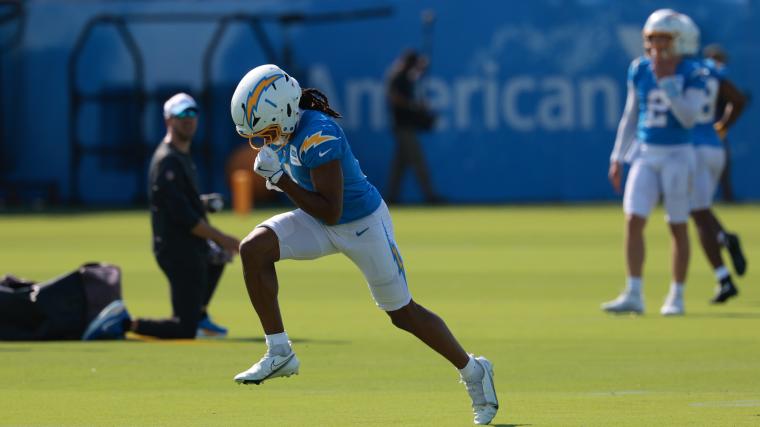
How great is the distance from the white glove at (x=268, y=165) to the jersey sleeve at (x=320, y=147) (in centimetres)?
17

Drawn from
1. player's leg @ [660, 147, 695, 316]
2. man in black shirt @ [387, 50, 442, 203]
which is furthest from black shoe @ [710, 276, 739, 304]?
man in black shirt @ [387, 50, 442, 203]

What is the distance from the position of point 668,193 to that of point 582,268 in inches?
193

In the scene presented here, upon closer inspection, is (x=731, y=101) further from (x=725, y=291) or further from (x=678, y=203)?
(x=678, y=203)

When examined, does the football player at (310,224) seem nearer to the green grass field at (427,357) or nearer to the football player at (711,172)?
the green grass field at (427,357)

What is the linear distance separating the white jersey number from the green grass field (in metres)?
1.59

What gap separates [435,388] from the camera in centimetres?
1040

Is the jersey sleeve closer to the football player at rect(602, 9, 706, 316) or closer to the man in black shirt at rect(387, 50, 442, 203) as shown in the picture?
the football player at rect(602, 9, 706, 316)

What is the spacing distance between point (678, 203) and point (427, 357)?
3.56 meters

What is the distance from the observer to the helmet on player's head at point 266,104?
8.95 metres

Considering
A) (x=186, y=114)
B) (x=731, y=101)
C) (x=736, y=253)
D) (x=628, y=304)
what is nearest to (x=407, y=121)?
(x=731, y=101)

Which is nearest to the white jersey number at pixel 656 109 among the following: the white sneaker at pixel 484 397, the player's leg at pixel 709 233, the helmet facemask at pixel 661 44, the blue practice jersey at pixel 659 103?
the blue practice jersey at pixel 659 103

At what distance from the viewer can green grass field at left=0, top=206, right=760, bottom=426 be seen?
9.37m

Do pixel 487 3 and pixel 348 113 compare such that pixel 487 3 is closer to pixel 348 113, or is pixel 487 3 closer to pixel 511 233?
pixel 348 113

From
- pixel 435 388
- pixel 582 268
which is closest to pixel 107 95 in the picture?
pixel 582 268
